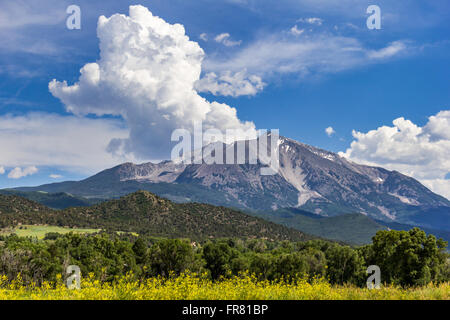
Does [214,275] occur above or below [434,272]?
below

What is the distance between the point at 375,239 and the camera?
70.5 m

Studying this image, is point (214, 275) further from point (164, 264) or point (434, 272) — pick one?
point (434, 272)

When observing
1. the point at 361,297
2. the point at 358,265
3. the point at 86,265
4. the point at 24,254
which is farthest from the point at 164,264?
the point at 361,297

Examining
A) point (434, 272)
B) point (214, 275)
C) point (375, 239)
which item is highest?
point (375, 239)
